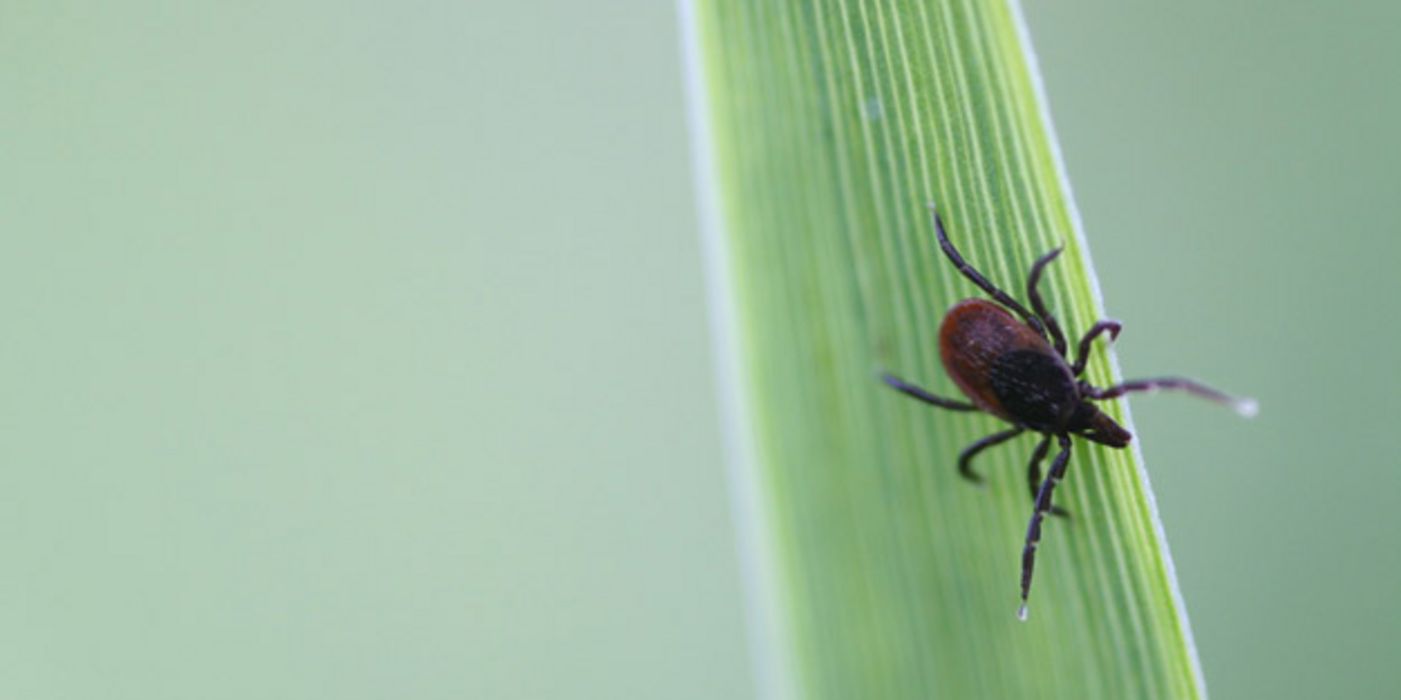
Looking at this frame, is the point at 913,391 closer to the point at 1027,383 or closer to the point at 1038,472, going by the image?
the point at 1038,472

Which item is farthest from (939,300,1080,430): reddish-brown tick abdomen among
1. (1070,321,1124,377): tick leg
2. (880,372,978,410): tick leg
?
(1070,321,1124,377): tick leg

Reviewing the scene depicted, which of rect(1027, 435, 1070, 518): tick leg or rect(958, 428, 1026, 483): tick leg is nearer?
rect(1027, 435, 1070, 518): tick leg

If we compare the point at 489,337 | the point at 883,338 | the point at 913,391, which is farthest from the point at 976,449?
the point at 489,337

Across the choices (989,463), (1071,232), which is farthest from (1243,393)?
(1071,232)

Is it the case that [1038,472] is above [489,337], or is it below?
below

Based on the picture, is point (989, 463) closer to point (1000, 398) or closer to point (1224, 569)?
point (1000, 398)

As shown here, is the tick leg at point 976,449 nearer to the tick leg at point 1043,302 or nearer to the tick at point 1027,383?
the tick at point 1027,383

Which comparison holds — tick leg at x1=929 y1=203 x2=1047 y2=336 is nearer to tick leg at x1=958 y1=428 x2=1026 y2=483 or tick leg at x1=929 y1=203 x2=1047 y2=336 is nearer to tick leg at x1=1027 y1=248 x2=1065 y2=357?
tick leg at x1=1027 y1=248 x2=1065 y2=357

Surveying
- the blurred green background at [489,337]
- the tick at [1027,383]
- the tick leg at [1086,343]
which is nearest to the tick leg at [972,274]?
the tick at [1027,383]
